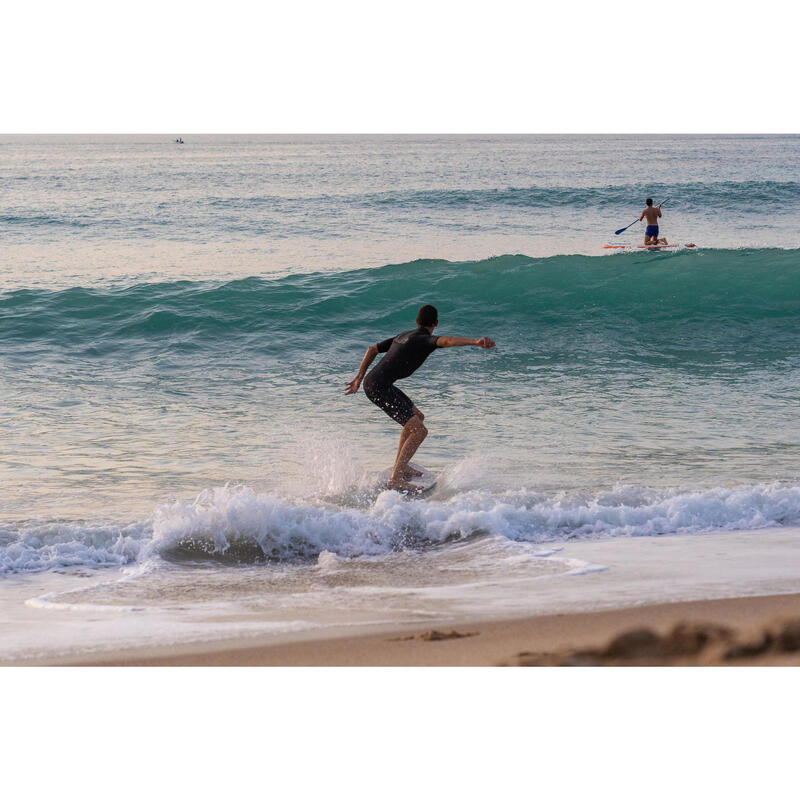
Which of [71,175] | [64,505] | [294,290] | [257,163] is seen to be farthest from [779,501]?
[257,163]

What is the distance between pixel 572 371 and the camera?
12.0 m

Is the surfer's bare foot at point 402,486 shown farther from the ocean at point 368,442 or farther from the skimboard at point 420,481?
the ocean at point 368,442

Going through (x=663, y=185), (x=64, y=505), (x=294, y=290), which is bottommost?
(x=64, y=505)

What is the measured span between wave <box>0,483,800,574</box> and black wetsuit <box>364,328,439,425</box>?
116 centimetres

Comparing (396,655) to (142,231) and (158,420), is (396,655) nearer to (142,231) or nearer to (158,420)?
(158,420)

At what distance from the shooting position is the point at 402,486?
23.0 feet

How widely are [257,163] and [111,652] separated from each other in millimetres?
70199

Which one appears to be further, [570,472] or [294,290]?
[294,290]

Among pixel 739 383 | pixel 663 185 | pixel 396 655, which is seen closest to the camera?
pixel 396 655

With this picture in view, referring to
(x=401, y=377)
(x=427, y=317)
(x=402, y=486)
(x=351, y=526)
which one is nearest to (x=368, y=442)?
(x=401, y=377)

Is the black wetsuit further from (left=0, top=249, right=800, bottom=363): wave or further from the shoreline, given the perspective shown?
(left=0, top=249, right=800, bottom=363): wave

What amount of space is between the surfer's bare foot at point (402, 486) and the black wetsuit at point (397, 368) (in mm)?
614

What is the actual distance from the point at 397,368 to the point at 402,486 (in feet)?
3.20

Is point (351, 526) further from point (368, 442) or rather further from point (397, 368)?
point (368, 442)
